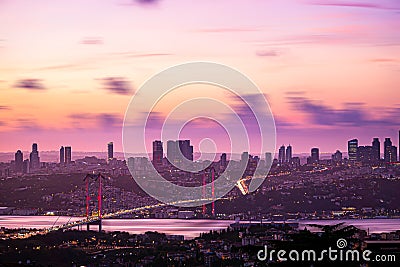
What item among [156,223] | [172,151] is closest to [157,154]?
[172,151]

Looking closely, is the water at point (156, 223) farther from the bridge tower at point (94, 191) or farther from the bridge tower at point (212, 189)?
the bridge tower at point (212, 189)

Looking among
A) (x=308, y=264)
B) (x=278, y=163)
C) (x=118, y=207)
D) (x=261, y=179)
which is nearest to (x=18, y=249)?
(x=308, y=264)

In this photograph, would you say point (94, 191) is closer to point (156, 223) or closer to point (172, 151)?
point (172, 151)

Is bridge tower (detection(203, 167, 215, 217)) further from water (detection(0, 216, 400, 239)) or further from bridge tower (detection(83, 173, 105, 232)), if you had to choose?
bridge tower (detection(83, 173, 105, 232))

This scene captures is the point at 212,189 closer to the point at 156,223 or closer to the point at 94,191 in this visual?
the point at 156,223

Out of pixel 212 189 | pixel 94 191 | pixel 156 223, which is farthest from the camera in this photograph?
pixel 94 191

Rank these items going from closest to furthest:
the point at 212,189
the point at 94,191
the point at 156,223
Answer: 1. the point at 156,223
2. the point at 212,189
3. the point at 94,191

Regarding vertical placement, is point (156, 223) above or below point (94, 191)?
below

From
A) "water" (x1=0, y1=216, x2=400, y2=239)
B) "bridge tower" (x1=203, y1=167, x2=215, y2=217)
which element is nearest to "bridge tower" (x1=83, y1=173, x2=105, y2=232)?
"water" (x1=0, y1=216, x2=400, y2=239)

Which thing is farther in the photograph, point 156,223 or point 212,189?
point 212,189

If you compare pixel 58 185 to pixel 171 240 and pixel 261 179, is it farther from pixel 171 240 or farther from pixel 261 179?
pixel 171 240
